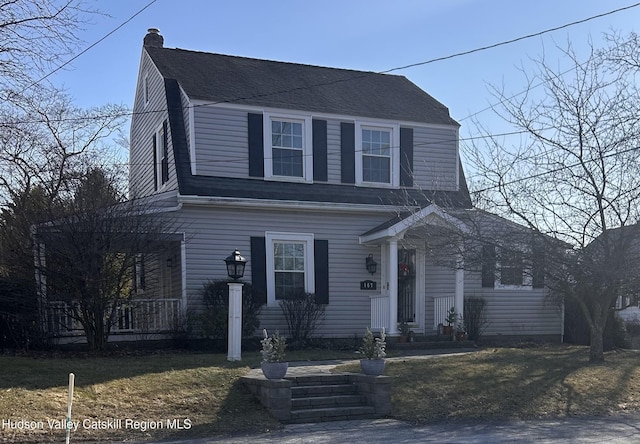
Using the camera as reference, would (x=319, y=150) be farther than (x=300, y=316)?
Yes

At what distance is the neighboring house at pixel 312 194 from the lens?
49.4ft

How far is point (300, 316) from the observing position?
50.1 feet

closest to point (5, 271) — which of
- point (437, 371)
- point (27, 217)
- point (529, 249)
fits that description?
point (27, 217)

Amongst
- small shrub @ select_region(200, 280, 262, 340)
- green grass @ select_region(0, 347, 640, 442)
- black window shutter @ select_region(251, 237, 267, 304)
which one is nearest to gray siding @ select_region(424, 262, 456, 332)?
green grass @ select_region(0, 347, 640, 442)

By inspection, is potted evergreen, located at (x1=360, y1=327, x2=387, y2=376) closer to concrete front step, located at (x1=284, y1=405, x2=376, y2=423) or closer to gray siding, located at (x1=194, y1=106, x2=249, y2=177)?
concrete front step, located at (x1=284, y1=405, x2=376, y2=423)

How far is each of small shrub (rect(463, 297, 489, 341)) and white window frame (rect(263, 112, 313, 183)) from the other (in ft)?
17.8

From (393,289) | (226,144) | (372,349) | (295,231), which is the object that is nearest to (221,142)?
(226,144)

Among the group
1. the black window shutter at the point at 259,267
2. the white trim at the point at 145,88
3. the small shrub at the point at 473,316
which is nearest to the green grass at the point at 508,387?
the small shrub at the point at 473,316

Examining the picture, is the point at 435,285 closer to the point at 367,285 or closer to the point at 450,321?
the point at 450,321

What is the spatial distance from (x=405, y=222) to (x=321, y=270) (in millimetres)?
Answer: 2456

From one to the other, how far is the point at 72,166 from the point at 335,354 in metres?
13.9

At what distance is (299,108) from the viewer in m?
16.3

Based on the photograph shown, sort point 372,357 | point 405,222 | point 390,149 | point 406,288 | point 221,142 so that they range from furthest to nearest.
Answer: point 390,149 < point 406,288 < point 221,142 < point 405,222 < point 372,357

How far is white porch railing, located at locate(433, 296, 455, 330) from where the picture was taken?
1656cm
